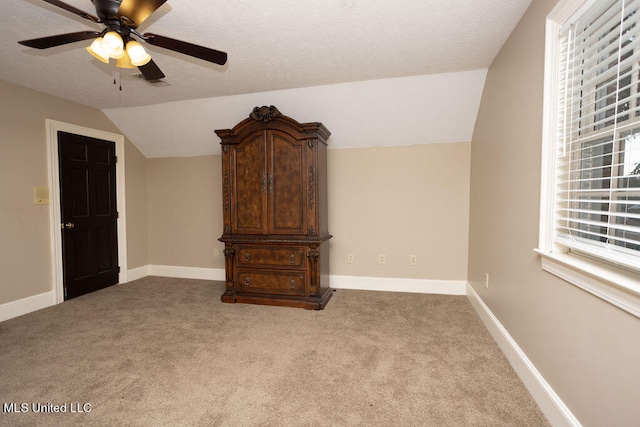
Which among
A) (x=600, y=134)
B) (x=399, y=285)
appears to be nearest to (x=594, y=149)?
(x=600, y=134)

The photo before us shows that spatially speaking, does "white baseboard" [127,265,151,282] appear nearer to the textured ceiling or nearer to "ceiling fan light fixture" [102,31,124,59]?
the textured ceiling

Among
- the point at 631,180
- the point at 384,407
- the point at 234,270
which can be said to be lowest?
the point at 384,407

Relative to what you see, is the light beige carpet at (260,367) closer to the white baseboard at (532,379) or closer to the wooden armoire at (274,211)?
the white baseboard at (532,379)

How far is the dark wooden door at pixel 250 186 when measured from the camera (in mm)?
→ 3482

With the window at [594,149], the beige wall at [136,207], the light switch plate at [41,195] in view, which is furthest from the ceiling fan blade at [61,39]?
the beige wall at [136,207]

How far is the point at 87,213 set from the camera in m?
3.98

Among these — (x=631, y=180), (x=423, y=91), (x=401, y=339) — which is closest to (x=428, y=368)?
(x=401, y=339)

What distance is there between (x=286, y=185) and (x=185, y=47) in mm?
1779

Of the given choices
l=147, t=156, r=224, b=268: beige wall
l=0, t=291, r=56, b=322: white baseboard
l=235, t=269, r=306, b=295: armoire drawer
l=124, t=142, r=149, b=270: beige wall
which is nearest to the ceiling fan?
l=235, t=269, r=306, b=295: armoire drawer

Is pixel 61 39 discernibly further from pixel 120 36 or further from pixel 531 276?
pixel 531 276

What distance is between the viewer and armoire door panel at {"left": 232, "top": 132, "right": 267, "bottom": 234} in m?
3.49

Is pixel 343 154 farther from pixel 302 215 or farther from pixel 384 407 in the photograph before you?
pixel 384 407

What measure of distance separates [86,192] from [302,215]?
2882 mm

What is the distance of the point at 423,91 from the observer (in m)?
3.31
